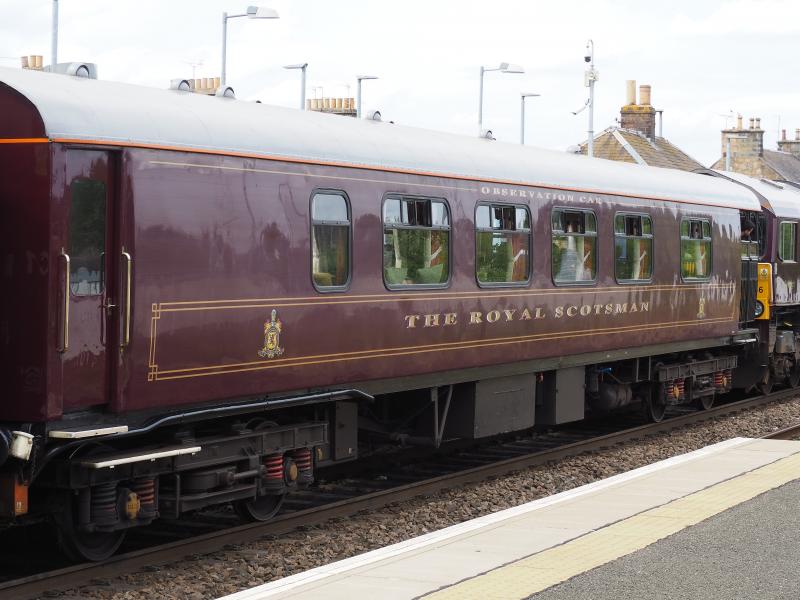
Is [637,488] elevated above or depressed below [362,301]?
below

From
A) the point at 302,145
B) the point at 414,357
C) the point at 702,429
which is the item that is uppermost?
the point at 302,145

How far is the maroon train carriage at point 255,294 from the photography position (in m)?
7.93

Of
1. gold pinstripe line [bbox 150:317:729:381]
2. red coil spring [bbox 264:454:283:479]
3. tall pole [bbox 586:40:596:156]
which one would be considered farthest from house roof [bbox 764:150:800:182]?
red coil spring [bbox 264:454:283:479]

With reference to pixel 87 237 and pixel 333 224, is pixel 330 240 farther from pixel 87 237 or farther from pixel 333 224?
pixel 87 237

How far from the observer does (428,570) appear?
24.9 ft

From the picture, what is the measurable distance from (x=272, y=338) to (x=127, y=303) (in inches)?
61.4

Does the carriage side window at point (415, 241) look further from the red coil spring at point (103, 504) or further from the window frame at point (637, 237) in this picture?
the window frame at point (637, 237)

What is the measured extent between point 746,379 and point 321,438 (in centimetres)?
1178

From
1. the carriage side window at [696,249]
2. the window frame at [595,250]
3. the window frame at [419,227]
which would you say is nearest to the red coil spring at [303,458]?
the window frame at [419,227]

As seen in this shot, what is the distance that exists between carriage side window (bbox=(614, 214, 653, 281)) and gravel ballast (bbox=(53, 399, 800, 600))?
2102 millimetres

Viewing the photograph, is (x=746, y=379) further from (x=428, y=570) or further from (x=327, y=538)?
(x=428, y=570)

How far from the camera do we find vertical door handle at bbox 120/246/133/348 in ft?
27.0

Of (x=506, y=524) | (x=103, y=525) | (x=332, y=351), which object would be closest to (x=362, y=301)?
(x=332, y=351)

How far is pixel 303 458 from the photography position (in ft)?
34.0
